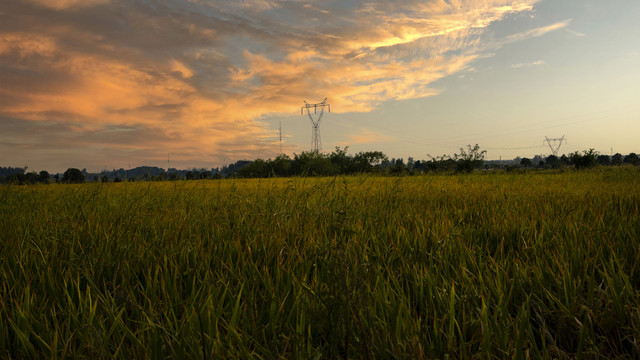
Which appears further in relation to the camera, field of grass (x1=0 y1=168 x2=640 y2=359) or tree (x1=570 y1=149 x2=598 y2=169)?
tree (x1=570 y1=149 x2=598 y2=169)

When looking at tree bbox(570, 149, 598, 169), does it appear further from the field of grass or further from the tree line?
the field of grass

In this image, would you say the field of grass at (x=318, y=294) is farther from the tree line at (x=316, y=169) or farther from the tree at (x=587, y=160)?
the tree at (x=587, y=160)

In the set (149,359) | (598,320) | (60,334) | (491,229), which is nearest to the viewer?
(149,359)

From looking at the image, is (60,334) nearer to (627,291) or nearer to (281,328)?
(281,328)

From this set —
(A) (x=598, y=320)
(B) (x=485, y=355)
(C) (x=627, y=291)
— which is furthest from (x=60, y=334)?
(C) (x=627, y=291)

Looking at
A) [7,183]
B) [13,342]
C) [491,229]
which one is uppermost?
[7,183]

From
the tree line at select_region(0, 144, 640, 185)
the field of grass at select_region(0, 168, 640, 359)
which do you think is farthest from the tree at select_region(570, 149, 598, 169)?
the field of grass at select_region(0, 168, 640, 359)

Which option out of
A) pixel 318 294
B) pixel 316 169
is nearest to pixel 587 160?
pixel 316 169

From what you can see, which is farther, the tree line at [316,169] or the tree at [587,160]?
the tree at [587,160]

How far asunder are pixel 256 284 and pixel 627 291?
2337 mm

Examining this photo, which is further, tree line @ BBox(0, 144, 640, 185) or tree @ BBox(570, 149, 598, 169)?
tree @ BBox(570, 149, 598, 169)

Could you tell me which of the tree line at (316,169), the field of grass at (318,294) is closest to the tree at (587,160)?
the tree line at (316,169)

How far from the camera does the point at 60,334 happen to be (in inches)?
66.0

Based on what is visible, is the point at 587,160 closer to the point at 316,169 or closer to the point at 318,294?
the point at 316,169
